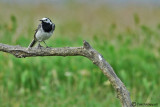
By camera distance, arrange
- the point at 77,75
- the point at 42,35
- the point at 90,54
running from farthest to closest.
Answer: the point at 77,75, the point at 42,35, the point at 90,54

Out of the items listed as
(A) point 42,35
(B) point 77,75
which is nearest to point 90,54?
(A) point 42,35

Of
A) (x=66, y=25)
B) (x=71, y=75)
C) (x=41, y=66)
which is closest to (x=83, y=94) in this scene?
(x=71, y=75)

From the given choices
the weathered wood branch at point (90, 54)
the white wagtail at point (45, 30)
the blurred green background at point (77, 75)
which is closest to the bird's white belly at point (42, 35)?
the white wagtail at point (45, 30)

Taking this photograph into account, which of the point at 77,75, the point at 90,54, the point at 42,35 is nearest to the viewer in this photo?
the point at 90,54

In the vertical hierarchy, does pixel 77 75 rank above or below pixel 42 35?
below

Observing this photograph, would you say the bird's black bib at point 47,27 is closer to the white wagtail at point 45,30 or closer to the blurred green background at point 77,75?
the white wagtail at point 45,30

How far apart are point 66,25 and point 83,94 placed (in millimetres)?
4833

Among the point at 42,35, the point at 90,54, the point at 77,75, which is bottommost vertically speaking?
the point at 90,54

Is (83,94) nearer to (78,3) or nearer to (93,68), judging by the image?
(93,68)

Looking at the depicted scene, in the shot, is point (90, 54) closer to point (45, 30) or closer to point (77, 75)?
point (45, 30)

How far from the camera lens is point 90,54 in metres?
4.35

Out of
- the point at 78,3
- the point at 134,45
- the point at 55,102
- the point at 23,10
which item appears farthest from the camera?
the point at 78,3

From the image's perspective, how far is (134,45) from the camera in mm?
9133

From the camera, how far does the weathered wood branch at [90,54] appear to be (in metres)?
4.29
